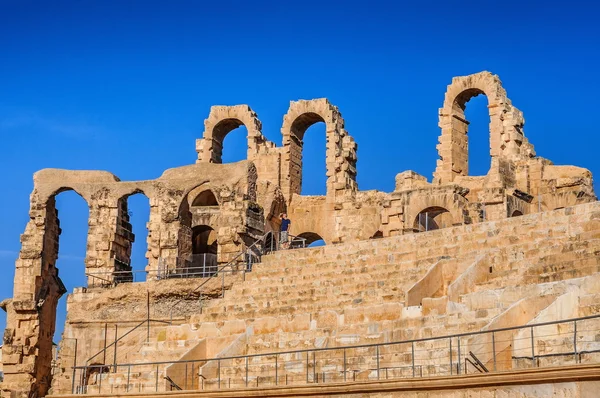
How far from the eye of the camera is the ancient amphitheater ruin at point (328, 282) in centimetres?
1581

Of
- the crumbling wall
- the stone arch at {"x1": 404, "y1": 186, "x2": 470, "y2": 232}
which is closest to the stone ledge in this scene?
the crumbling wall

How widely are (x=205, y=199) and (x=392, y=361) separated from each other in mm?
21367

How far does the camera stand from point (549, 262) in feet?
60.8

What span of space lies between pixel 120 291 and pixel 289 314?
8.63 m

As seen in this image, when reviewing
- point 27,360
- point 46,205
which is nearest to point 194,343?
point 27,360

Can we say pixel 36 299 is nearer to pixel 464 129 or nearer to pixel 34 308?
pixel 34 308

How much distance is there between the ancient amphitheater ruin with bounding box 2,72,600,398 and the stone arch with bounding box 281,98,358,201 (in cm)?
8

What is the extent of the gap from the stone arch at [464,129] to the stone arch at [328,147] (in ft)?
10.7

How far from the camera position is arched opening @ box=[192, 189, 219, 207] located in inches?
1471

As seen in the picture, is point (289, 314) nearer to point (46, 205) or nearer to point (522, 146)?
point (46, 205)

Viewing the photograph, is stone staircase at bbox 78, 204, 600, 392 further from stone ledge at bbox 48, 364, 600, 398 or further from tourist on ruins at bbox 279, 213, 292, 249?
tourist on ruins at bbox 279, 213, 292, 249

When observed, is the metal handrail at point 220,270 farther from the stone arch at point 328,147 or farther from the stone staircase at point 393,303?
the stone arch at point 328,147

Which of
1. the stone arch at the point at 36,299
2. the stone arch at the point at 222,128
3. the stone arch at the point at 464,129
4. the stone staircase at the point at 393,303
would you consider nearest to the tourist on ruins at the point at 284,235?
the stone staircase at the point at 393,303

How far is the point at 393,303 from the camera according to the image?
1941cm
